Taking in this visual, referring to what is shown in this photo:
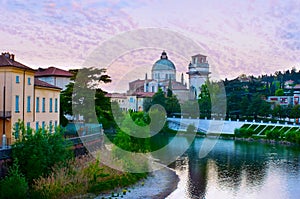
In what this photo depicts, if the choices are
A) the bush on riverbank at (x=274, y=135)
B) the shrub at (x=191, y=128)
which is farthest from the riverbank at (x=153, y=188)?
the shrub at (x=191, y=128)

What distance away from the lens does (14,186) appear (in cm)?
1573

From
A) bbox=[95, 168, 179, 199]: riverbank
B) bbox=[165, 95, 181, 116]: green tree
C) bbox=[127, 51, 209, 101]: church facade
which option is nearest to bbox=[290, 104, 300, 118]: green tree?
bbox=[165, 95, 181, 116]: green tree

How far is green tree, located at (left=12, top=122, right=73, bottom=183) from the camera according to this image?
17438mm

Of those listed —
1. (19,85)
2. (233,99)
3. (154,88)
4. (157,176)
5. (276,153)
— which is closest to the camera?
(19,85)

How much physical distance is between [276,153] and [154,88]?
160 ft

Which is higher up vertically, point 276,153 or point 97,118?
point 97,118

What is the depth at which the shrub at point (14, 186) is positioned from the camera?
15641mm

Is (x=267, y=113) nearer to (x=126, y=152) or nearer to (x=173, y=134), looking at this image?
(x=173, y=134)

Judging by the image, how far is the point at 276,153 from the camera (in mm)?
38406

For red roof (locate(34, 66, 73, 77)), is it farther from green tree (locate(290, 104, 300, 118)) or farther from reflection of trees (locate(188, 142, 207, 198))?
green tree (locate(290, 104, 300, 118))

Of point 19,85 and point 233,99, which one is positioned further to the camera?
point 233,99

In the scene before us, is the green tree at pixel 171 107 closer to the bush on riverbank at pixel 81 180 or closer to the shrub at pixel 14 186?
the bush on riverbank at pixel 81 180

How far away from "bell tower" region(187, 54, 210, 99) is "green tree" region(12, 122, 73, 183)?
68.9 m

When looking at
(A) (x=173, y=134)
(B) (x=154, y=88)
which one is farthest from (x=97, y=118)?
(B) (x=154, y=88)
